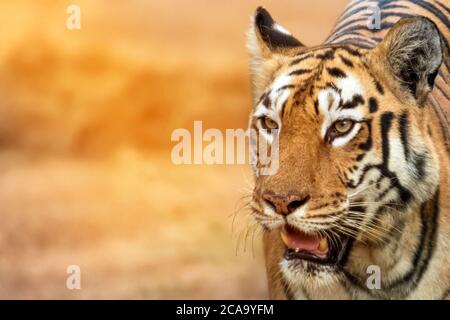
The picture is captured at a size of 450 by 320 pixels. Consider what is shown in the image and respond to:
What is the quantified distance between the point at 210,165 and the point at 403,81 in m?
3.55

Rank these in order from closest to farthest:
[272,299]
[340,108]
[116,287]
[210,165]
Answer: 1. [340,108]
2. [272,299]
3. [116,287]
4. [210,165]

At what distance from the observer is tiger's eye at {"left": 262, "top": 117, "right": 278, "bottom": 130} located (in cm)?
329

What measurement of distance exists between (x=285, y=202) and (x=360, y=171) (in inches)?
12.0

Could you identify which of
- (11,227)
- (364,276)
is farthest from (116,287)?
(364,276)

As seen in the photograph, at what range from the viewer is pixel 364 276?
3.39 metres

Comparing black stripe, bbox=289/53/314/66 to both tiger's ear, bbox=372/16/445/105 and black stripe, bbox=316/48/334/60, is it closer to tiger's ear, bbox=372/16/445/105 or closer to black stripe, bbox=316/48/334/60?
black stripe, bbox=316/48/334/60

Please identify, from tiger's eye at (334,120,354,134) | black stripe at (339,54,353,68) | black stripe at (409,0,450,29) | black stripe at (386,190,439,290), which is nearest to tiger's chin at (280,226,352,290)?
black stripe at (386,190,439,290)

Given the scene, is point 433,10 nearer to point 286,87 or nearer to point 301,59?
point 301,59

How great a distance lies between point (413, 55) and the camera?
3.30m

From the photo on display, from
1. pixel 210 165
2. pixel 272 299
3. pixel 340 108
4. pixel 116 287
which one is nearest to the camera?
pixel 340 108

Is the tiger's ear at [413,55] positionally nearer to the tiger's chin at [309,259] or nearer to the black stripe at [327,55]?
the black stripe at [327,55]
